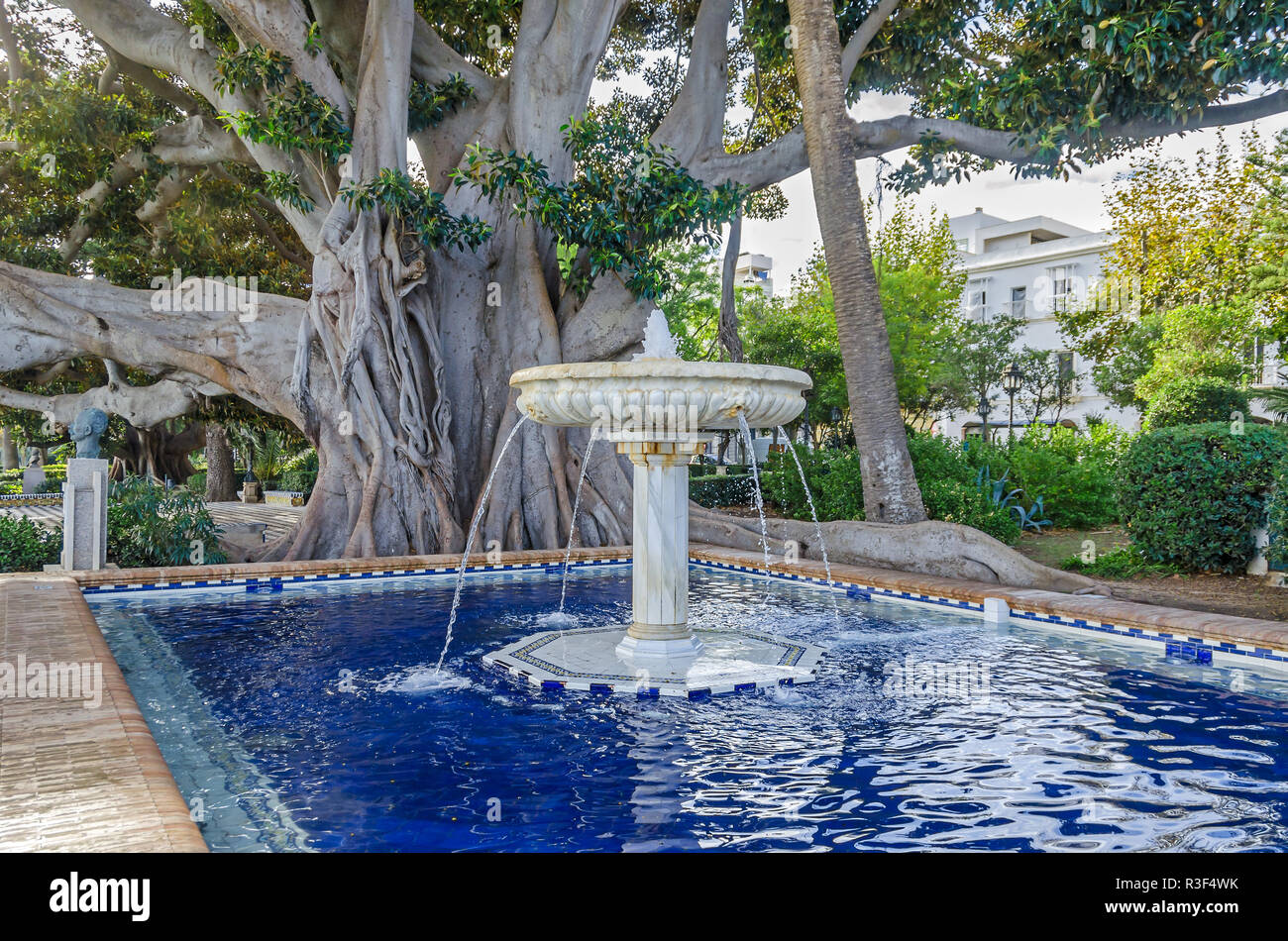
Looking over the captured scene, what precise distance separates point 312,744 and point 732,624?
3408 mm

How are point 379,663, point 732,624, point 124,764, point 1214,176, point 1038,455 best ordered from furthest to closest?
point 1214,176 < point 1038,455 < point 732,624 < point 379,663 < point 124,764

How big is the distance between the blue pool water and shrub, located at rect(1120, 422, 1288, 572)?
276cm

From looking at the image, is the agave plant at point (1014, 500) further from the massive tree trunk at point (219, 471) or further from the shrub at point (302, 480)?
the massive tree trunk at point (219, 471)

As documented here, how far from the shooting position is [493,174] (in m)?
9.22

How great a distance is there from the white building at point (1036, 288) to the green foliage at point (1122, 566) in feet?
68.8

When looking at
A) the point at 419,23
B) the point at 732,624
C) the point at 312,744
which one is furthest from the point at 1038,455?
the point at 312,744

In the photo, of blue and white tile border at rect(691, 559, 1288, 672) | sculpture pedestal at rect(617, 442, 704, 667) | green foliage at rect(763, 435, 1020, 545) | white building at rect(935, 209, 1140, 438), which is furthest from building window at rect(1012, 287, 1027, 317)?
sculpture pedestal at rect(617, 442, 704, 667)

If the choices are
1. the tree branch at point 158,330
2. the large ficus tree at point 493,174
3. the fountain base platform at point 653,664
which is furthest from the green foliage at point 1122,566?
the tree branch at point 158,330

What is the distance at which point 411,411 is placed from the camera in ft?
30.6

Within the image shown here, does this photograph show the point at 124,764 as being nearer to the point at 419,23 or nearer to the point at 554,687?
the point at 554,687

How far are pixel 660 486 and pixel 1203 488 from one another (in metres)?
5.30

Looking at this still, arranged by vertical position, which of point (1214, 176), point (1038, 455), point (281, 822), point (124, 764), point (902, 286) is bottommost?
point (281, 822)

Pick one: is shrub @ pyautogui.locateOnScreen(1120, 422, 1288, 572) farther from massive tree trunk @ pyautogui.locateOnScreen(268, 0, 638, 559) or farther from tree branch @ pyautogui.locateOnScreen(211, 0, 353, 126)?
tree branch @ pyautogui.locateOnScreen(211, 0, 353, 126)
